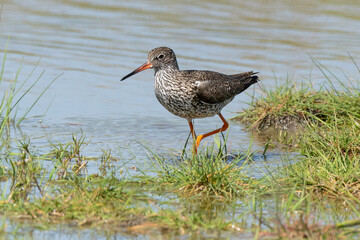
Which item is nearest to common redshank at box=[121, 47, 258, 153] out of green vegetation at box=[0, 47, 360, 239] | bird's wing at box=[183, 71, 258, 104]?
bird's wing at box=[183, 71, 258, 104]

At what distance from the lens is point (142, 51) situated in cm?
1323

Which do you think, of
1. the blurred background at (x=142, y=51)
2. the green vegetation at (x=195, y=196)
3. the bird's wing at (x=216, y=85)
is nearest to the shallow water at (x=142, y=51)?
the blurred background at (x=142, y=51)

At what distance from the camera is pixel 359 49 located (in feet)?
44.0

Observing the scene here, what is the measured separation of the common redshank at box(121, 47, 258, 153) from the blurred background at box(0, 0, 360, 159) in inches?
18.9

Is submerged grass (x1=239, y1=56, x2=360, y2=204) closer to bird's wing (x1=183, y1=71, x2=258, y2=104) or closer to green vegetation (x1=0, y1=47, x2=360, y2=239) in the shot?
green vegetation (x1=0, y1=47, x2=360, y2=239)

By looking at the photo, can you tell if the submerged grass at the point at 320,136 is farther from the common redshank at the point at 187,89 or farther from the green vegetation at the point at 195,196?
the common redshank at the point at 187,89

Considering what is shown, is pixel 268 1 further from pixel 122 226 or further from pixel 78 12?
pixel 122 226

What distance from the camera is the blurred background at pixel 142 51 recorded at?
29.7ft

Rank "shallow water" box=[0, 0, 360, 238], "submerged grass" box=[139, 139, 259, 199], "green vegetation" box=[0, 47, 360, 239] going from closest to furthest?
"green vegetation" box=[0, 47, 360, 239], "submerged grass" box=[139, 139, 259, 199], "shallow water" box=[0, 0, 360, 238]

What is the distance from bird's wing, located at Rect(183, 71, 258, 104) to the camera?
814cm

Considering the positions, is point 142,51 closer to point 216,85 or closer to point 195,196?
point 216,85

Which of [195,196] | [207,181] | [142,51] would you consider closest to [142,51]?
[142,51]

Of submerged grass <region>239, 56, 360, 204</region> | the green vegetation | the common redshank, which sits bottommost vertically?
the green vegetation

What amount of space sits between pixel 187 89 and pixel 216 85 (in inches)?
19.8
